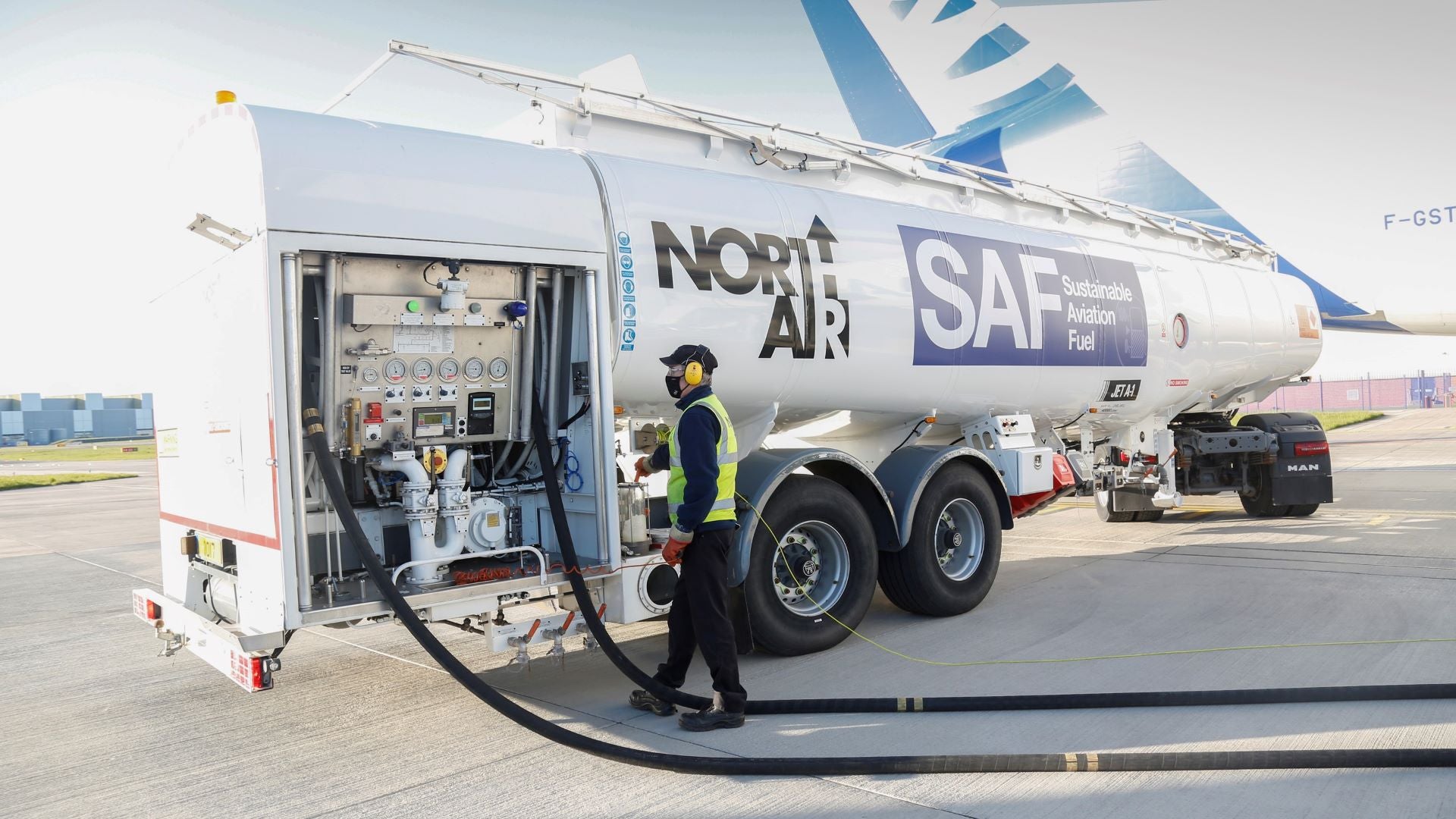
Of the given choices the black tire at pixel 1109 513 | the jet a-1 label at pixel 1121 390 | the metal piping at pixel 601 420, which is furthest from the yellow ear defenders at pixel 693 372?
the black tire at pixel 1109 513

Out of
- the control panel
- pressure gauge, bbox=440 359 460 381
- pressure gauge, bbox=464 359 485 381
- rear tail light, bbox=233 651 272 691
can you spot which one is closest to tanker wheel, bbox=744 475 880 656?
the control panel

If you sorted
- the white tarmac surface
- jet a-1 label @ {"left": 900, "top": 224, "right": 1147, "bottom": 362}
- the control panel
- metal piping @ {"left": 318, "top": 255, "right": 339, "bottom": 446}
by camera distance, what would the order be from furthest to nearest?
jet a-1 label @ {"left": 900, "top": 224, "right": 1147, "bottom": 362} < the control panel < metal piping @ {"left": 318, "top": 255, "right": 339, "bottom": 446} < the white tarmac surface

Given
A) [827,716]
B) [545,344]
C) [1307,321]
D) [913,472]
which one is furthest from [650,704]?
[1307,321]

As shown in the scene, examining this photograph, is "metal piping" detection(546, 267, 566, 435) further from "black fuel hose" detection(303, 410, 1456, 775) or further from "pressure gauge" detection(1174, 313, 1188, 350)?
"pressure gauge" detection(1174, 313, 1188, 350)

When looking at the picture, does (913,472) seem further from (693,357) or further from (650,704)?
(650,704)

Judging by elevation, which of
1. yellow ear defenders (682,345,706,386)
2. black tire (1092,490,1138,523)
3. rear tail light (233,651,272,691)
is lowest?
black tire (1092,490,1138,523)

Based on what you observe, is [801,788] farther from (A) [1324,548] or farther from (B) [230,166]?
(A) [1324,548]

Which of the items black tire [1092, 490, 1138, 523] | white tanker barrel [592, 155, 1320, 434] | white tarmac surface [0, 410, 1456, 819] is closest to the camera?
white tarmac surface [0, 410, 1456, 819]

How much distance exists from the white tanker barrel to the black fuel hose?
1.80 metres

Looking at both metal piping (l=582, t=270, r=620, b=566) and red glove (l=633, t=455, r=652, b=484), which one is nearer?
metal piping (l=582, t=270, r=620, b=566)

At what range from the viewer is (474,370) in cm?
536

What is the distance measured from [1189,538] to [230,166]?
10374 millimetres

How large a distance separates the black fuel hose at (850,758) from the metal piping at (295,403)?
4.5 inches

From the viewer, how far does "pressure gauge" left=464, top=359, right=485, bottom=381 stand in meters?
5.33
